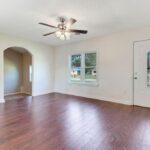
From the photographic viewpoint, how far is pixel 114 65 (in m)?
4.72

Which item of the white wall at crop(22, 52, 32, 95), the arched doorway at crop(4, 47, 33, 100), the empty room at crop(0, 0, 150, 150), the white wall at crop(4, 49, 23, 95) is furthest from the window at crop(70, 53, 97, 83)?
the white wall at crop(4, 49, 23, 95)

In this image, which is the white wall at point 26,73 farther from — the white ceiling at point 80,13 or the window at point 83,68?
the white ceiling at point 80,13

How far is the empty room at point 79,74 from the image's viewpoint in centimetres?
235

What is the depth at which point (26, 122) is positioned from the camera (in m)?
2.92

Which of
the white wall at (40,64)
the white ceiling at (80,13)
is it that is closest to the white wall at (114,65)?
the white ceiling at (80,13)

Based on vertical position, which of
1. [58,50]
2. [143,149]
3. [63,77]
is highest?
[58,50]

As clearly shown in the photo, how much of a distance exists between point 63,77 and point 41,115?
3266 millimetres

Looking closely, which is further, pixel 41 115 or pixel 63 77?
pixel 63 77

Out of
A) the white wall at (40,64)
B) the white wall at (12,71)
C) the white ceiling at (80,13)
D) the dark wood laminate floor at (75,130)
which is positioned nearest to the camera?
the dark wood laminate floor at (75,130)

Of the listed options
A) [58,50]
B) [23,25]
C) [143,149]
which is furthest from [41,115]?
[58,50]

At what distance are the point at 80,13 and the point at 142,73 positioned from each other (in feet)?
8.79

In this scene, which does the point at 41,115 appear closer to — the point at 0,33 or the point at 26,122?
the point at 26,122

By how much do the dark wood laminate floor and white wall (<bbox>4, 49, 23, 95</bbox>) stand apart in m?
3.13

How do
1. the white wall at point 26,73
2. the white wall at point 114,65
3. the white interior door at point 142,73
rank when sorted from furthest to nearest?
the white wall at point 26,73 → the white wall at point 114,65 → the white interior door at point 142,73
